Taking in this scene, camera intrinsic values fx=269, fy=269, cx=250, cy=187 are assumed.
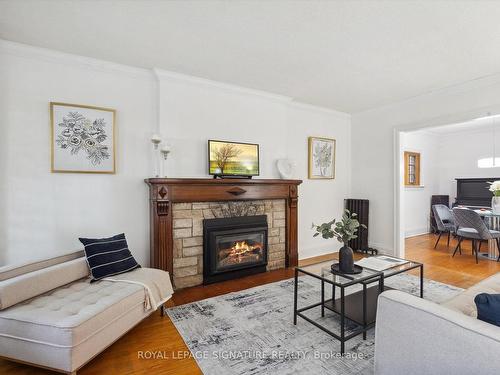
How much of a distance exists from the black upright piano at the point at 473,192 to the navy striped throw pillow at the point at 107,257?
729 centimetres

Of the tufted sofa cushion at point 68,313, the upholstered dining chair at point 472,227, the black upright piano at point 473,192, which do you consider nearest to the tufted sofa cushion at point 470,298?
the tufted sofa cushion at point 68,313

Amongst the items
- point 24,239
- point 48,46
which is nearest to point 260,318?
point 24,239

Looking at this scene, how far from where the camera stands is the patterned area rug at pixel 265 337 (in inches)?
73.4

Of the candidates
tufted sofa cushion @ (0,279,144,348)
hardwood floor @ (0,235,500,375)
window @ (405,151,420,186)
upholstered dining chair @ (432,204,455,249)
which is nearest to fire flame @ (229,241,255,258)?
hardwood floor @ (0,235,500,375)

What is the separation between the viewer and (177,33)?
96.7 inches

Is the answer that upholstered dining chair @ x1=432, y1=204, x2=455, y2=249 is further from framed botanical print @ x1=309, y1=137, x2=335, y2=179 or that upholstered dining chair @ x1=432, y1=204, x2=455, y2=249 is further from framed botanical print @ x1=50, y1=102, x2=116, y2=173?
framed botanical print @ x1=50, y1=102, x2=116, y2=173

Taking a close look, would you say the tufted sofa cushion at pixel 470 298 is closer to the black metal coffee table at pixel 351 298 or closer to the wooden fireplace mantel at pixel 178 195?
the black metal coffee table at pixel 351 298

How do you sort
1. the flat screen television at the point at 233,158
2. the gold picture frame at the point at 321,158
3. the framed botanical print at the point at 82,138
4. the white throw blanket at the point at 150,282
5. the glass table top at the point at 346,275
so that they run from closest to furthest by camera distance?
1. the glass table top at the point at 346,275
2. the white throw blanket at the point at 150,282
3. the framed botanical print at the point at 82,138
4. the flat screen television at the point at 233,158
5. the gold picture frame at the point at 321,158

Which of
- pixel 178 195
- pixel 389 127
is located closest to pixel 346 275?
pixel 178 195

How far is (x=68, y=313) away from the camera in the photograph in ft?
5.89

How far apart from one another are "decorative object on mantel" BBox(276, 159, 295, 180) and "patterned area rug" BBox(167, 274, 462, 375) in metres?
1.73

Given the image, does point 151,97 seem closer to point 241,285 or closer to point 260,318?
point 241,285

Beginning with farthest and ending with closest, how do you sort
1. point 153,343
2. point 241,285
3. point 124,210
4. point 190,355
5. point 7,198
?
point 241,285 → point 124,210 → point 7,198 → point 153,343 → point 190,355

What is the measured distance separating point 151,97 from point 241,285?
8.45ft
